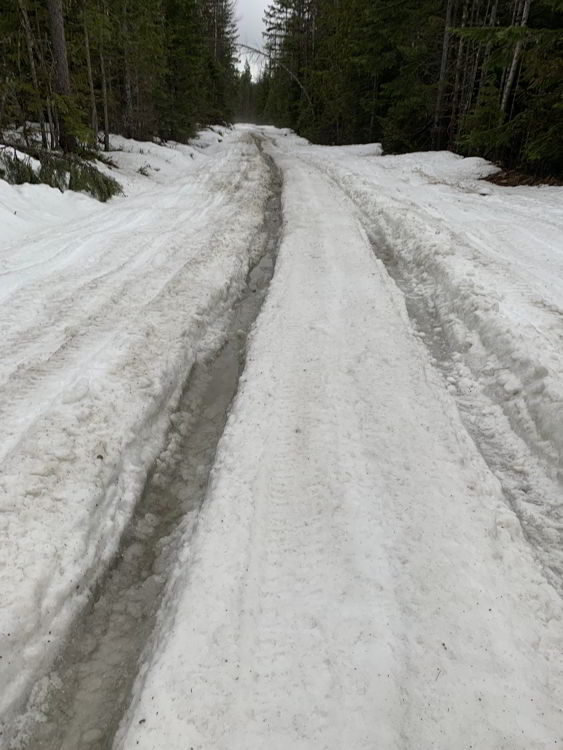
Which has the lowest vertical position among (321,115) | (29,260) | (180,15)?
(29,260)

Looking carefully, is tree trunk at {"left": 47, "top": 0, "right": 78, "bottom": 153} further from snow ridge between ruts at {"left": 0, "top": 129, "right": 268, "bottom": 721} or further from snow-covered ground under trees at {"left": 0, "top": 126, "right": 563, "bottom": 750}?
snow ridge between ruts at {"left": 0, "top": 129, "right": 268, "bottom": 721}

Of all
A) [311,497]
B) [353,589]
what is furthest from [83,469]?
[353,589]

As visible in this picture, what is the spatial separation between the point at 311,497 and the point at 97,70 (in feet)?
65.4

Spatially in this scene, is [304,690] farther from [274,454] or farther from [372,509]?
[274,454]

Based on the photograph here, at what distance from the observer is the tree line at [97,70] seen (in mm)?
10516

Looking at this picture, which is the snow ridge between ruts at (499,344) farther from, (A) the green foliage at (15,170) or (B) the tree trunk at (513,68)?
(B) the tree trunk at (513,68)

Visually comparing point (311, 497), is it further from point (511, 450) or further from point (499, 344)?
point (499, 344)

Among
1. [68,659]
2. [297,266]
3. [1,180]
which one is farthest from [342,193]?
[68,659]

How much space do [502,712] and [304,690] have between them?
2.36 feet

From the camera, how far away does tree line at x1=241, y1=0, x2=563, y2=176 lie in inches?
455

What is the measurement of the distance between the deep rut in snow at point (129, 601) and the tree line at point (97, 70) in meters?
9.94

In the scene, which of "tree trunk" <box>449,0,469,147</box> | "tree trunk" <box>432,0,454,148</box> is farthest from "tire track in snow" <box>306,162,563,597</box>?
"tree trunk" <box>432,0,454,148</box>

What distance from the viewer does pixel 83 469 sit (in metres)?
2.66

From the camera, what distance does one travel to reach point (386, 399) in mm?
3439
